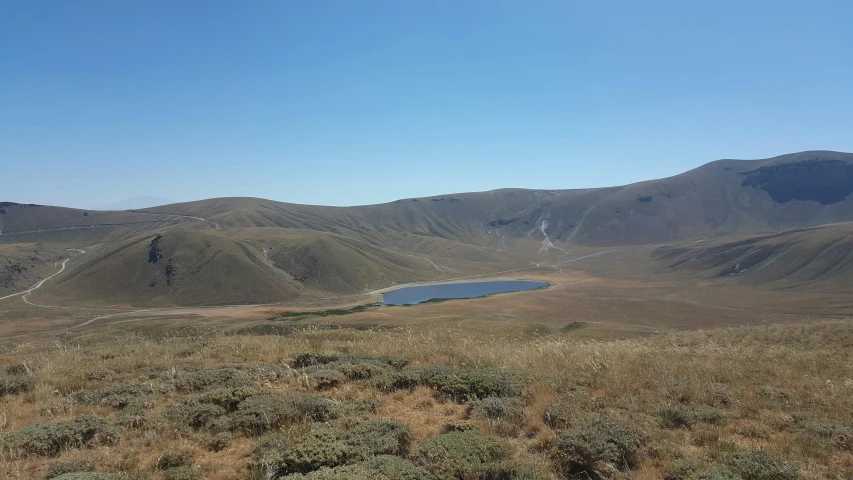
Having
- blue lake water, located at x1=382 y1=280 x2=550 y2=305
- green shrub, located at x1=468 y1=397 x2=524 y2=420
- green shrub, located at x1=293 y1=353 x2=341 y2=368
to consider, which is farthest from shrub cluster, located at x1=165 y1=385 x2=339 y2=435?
blue lake water, located at x1=382 y1=280 x2=550 y2=305

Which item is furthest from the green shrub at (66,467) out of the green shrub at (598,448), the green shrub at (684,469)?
the green shrub at (684,469)

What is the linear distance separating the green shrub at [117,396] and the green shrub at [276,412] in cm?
217

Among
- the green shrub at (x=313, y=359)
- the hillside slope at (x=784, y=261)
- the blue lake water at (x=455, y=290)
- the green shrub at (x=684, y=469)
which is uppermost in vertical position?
the green shrub at (x=684, y=469)

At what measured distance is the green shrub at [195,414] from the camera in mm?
6798

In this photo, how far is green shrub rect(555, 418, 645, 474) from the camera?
17.6ft

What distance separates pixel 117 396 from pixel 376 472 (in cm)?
586

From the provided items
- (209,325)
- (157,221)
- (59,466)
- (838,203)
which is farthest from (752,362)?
(838,203)

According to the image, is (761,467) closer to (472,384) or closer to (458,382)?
(472,384)

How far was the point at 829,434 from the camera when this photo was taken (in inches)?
233

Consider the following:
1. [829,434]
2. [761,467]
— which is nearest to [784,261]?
[829,434]

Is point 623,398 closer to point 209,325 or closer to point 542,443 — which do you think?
point 542,443

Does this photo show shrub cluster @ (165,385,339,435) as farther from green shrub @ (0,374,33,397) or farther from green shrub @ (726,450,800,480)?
green shrub @ (726,450,800,480)

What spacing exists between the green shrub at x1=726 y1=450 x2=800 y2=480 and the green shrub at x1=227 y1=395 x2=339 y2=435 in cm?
537

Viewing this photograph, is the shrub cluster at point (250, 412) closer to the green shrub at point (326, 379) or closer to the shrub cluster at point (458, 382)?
the green shrub at point (326, 379)
